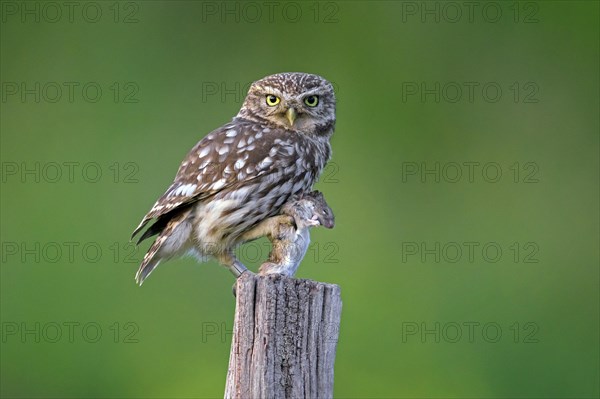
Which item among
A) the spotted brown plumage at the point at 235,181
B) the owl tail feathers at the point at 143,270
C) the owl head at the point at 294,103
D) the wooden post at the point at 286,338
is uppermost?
the owl head at the point at 294,103

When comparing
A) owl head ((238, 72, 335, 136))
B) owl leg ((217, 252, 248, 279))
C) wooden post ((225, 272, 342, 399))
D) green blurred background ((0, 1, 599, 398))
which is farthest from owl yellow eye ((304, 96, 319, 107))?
green blurred background ((0, 1, 599, 398))

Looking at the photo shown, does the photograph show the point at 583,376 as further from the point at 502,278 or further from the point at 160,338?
the point at 160,338

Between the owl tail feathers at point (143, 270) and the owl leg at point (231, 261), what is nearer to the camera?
the owl tail feathers at point (143, 270)

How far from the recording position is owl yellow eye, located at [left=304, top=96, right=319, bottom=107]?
5.43m

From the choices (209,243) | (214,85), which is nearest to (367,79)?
(214,85)

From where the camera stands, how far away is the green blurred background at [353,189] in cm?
776

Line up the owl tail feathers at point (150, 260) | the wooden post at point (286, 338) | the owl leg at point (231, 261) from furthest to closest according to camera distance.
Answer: the owl leg at point (231, 261) < the owl tail feathers at point (150, 260) < the wooden post at point (286, 338)

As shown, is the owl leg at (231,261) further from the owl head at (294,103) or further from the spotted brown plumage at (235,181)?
the owl head at (294,103)

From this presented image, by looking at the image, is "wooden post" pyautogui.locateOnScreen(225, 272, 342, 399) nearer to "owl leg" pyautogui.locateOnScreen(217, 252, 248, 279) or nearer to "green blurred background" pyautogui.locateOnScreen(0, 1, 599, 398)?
"owl leg" pyautogui.locateOnScreen(217, 252, 248, 279)

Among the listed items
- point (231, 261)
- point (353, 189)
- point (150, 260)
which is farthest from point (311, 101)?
point (353, 189)

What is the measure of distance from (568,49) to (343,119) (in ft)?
7.79

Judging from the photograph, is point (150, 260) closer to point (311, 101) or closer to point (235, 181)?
point (235, 181)

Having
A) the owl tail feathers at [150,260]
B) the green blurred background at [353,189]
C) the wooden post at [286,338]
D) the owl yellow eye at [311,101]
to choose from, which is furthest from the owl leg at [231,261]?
the green blurred background at [353,189]

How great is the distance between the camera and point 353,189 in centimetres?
884
